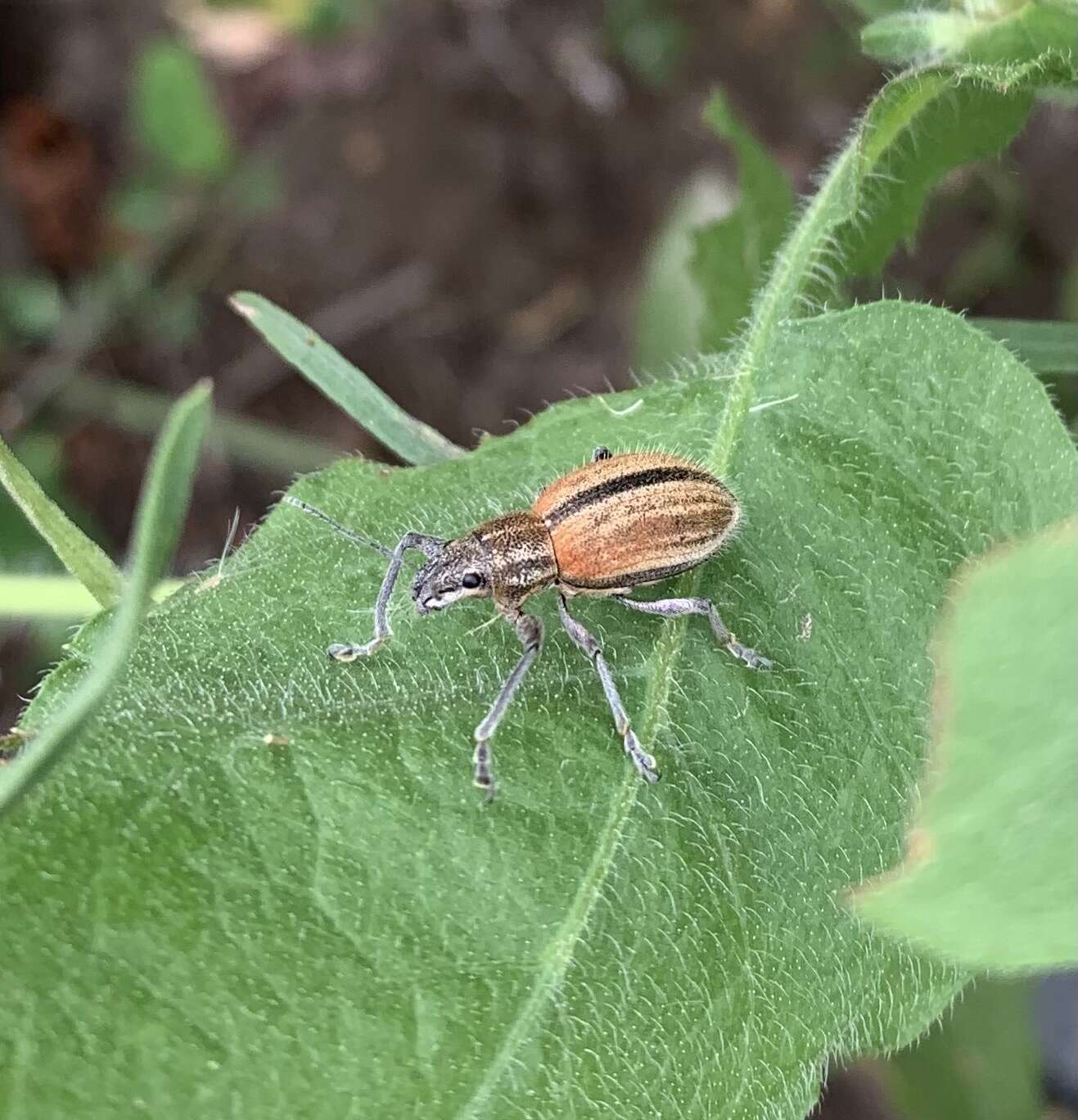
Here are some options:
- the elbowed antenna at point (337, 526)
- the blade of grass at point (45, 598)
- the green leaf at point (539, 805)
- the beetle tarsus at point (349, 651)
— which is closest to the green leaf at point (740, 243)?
the green leaf at point (539, 805)

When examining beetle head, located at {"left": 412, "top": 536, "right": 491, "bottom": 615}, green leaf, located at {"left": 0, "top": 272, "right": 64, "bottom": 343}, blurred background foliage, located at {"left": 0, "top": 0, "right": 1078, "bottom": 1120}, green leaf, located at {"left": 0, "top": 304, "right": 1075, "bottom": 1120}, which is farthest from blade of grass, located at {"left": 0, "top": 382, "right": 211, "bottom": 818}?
green leaf, located at {"left": 0, "top": 272, "right": 64, "bottom": 343}

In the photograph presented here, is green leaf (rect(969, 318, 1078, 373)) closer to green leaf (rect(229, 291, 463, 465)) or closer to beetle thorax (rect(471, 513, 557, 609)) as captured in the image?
beetle thorax (rect(471, 513, 557, 609))

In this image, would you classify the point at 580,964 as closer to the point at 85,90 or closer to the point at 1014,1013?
the point at 1014,1013

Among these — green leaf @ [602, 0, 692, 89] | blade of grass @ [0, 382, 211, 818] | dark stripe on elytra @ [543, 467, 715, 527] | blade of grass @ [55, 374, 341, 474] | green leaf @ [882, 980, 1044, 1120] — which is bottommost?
blade of grass @ [0, 382, 211, 818]

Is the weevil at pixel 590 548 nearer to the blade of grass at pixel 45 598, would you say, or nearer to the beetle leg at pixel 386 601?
the beetle leg at pixel 386 601

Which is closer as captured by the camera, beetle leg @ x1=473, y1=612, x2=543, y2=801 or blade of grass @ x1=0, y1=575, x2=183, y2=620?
beetle leg @ x1=473, y1=612, x2=543, y2=801

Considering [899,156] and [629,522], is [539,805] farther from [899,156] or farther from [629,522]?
[899,156]
